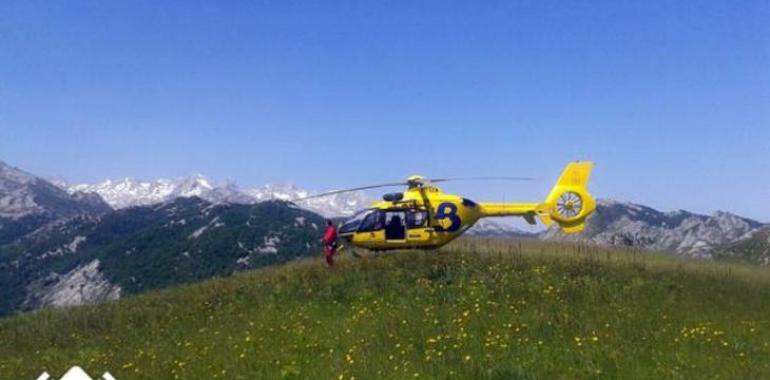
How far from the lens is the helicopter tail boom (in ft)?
93.6

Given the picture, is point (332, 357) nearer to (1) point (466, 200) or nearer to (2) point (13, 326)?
(1) point (466, 200)

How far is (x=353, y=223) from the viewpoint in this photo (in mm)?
26578

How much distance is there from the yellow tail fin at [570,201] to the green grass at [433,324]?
254 cm

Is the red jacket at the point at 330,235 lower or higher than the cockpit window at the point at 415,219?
lower

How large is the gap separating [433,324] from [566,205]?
15.2 m

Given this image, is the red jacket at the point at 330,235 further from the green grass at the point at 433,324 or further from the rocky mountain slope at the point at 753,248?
the rocky mountain slope at the point at 753,248

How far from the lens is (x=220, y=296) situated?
76.1 feet

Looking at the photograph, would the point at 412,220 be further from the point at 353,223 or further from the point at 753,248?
the point at 753,248

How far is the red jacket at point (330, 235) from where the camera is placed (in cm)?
2538

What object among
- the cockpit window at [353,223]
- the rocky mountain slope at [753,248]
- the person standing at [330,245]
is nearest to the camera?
the person standing at [330,245]

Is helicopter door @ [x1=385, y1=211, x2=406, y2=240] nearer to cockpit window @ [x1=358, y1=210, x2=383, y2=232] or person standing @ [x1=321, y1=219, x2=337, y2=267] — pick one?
cockpit window @ [x1=358, y1=210, x2=383, y2=232]

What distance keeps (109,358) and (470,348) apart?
30.0ft

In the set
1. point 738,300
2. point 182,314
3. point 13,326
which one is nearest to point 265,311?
point 182,314

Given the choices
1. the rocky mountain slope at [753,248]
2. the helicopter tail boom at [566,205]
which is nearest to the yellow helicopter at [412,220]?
the helicopter tail boom at [566,205]
